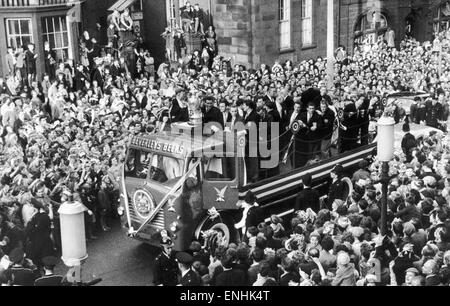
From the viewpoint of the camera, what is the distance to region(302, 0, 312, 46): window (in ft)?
76.4

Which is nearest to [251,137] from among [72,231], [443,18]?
[72,231]

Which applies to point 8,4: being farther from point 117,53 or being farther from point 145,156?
point 145,156

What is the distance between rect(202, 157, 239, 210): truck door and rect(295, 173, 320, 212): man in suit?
3.46 feet

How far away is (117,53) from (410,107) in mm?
8266

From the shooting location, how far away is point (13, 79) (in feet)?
59.5

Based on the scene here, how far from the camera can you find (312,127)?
1267cm

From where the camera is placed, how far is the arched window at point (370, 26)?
25.1 meters

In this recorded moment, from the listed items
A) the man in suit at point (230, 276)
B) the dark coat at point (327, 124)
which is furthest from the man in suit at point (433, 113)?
the man in suit at point (230, 276)

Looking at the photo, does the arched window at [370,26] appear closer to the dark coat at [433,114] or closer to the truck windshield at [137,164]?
the dark coat at [433,114]

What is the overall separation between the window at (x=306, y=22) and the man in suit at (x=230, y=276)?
1595 centimetres

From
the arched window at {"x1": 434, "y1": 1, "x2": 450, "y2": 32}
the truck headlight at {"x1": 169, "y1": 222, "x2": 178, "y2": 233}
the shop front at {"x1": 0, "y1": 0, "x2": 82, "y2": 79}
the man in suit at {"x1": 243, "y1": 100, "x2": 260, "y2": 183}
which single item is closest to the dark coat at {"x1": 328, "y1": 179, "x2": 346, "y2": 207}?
the man in suit at {"x1": 243, "y1": 100, "x2": 260, "y2": 183}
